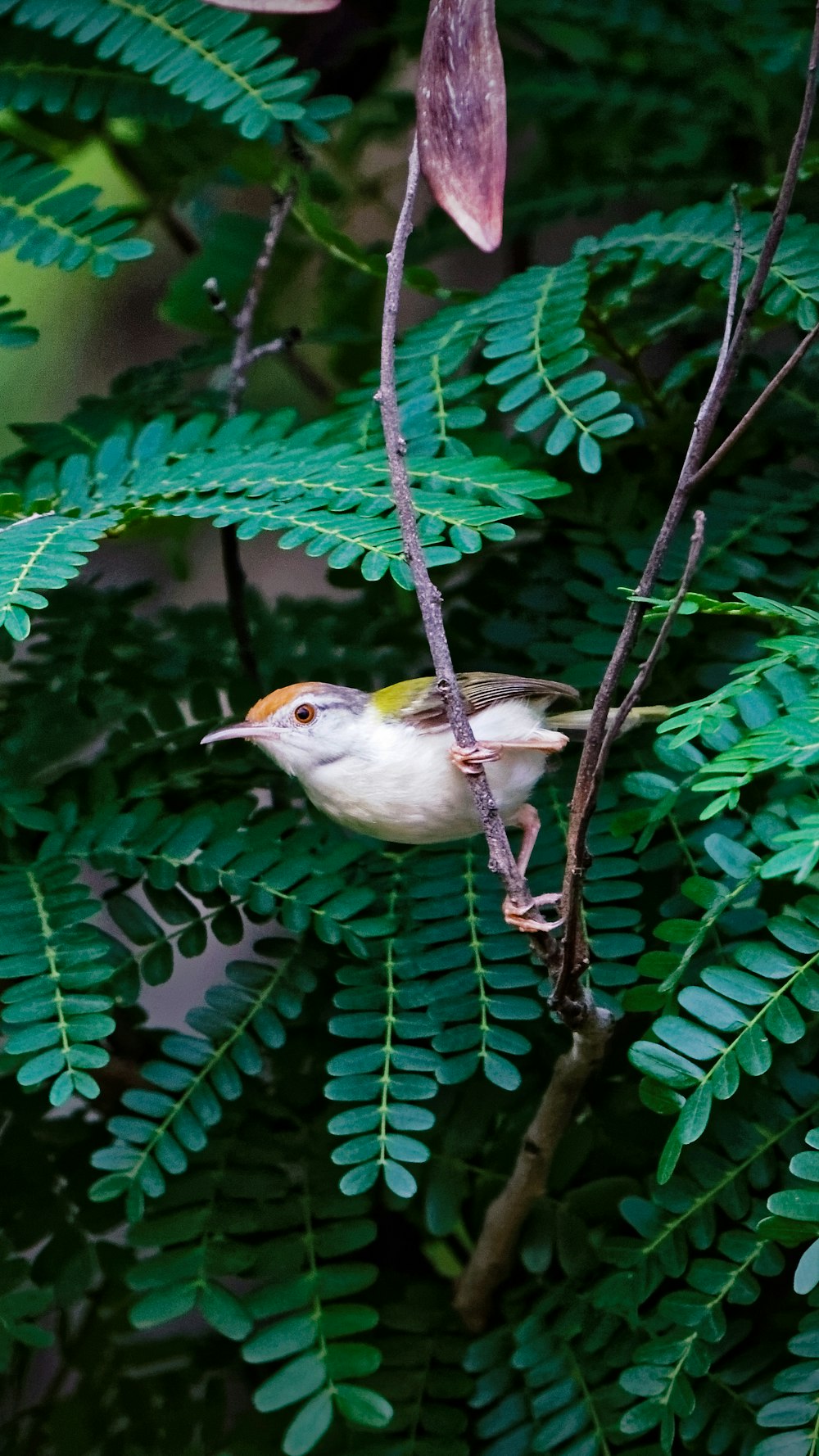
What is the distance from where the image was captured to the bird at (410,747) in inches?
48.0

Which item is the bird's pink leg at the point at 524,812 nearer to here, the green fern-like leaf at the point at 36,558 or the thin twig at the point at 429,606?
the thin twig at the point at 429,606

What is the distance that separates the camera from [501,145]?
3.03 feet

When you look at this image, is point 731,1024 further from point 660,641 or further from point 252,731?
point 252,731

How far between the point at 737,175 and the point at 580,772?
150 centimetres

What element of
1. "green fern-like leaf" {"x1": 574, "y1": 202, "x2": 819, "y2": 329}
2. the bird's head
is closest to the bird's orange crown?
the bird's head

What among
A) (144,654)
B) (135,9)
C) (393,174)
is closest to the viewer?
(135,9)

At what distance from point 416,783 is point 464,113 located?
0.59m

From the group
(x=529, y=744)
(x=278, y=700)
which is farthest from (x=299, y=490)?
(x=529, y=744)

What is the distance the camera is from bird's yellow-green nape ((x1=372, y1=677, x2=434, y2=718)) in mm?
1346

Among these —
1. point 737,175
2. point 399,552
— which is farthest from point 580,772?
point 737,175

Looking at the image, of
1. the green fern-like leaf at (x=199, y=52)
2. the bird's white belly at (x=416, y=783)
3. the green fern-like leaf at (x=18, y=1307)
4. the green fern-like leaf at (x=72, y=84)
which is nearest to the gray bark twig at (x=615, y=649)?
the bird's white belly at (x=416, y=783)

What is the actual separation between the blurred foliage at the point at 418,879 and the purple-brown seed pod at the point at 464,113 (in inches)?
11.4

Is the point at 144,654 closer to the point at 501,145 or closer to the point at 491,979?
the point at 491,979

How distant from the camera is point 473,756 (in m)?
0.95
